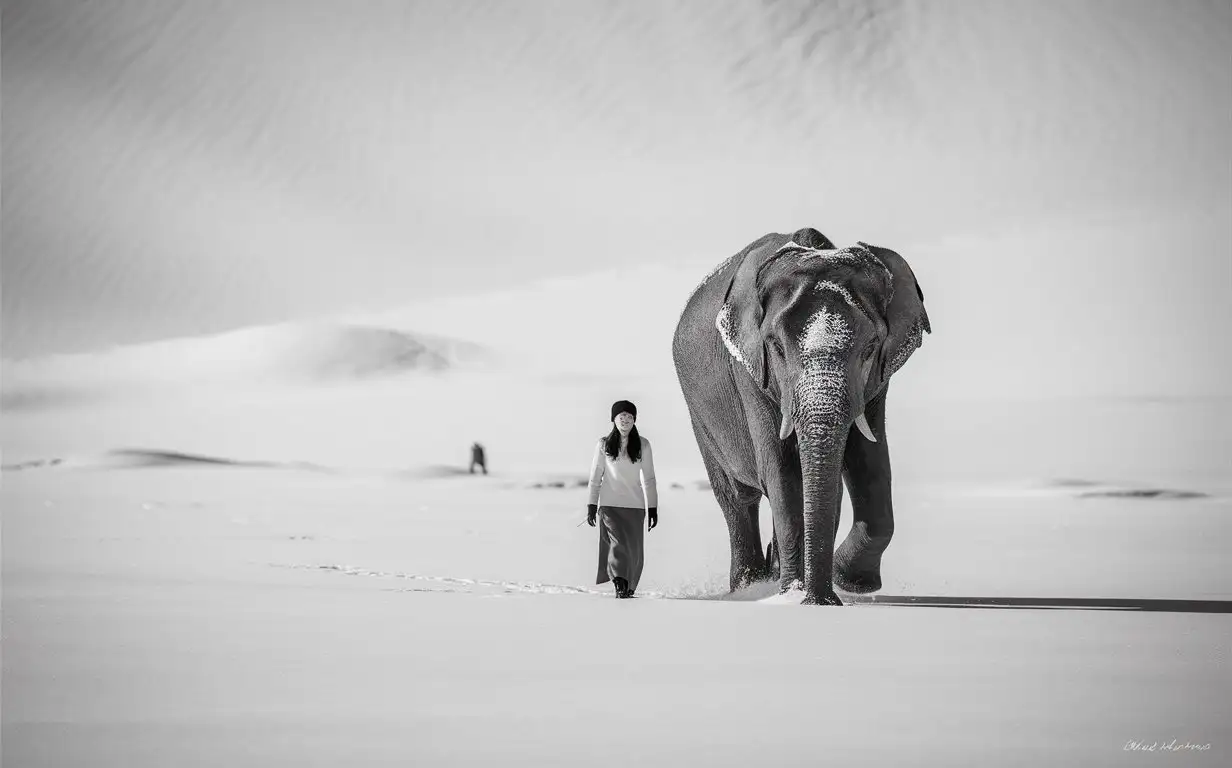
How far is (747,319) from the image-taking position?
1117 centimetres

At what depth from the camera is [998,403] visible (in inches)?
2100

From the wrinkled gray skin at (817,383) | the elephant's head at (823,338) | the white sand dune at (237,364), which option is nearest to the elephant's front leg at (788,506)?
the wrinkled gray skin at (817,383)

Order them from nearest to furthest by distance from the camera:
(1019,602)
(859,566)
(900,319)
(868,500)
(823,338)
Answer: (823,338) < (900,319) < (868,500) < (1019,602) < (859,566)

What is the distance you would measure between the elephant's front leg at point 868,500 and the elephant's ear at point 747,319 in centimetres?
77

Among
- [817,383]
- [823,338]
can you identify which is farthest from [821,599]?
[823,338]

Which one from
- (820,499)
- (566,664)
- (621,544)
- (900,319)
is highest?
(900,319)

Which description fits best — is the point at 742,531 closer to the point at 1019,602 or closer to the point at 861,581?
the point at 861,581

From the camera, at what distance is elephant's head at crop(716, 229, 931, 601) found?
10297 mm

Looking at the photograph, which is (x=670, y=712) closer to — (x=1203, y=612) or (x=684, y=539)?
(x=1203, y=612)

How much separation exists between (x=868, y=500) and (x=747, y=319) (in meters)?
1.36

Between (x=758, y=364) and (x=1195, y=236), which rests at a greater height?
(x=1195, y=236)

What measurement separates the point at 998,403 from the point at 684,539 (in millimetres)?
34417

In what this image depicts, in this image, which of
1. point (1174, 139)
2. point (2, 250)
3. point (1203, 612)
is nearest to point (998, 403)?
point (1203, 612)
